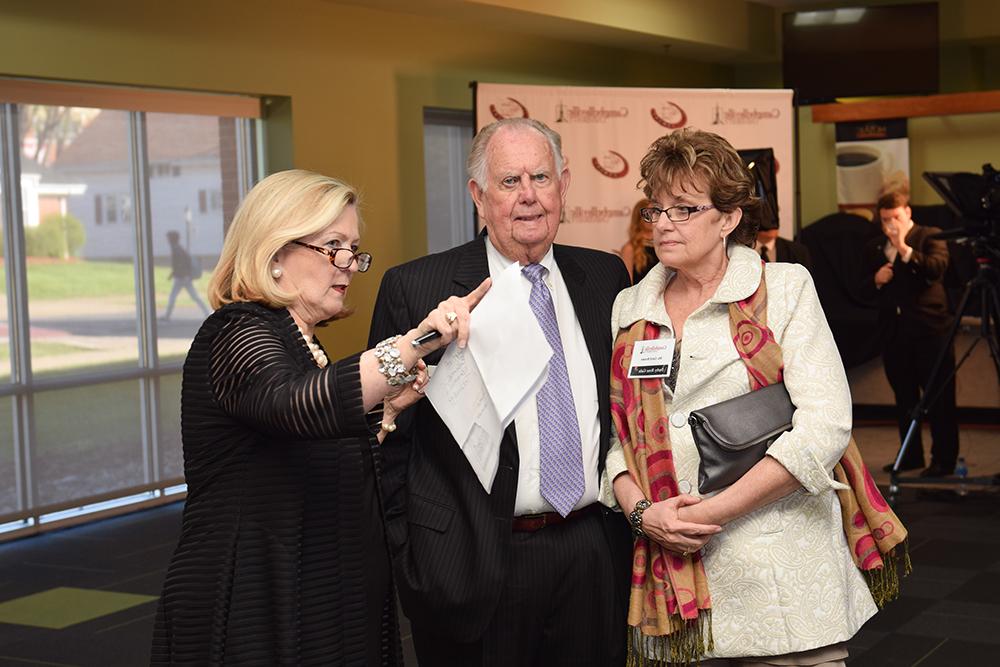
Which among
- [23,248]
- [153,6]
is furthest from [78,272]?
[153,6]

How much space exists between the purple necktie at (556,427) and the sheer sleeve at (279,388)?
651 millimetres

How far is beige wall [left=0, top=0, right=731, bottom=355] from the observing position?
6785mm

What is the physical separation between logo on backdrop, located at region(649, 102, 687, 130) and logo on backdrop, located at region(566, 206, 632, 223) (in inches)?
24.4

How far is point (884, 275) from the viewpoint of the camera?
778 cm

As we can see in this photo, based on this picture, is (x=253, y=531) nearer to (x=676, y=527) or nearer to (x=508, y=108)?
(x=676, y=527)

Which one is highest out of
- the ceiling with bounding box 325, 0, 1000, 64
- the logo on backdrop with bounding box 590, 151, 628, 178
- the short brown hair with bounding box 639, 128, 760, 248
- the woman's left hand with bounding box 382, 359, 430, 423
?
the ceiling with bounding box 325, 0, 1000, 64

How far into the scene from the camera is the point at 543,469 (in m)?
2.41

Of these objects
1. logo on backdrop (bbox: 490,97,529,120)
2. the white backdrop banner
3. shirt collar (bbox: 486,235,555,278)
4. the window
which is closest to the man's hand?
the white backdrop banner

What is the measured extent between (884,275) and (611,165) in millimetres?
1829

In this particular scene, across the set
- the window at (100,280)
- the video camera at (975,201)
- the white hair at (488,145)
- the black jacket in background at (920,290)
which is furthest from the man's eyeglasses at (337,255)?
the black jacket in background at (920,290)

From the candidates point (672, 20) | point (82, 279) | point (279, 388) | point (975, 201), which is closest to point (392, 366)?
point (279, 388)

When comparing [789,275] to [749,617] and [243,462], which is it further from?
[243,462]

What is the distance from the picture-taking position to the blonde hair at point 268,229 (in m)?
1.99

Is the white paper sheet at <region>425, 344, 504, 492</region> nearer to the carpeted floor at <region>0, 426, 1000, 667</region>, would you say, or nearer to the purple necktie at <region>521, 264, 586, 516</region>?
the purple necktie at <region>521, 264, 586, 516</region>
